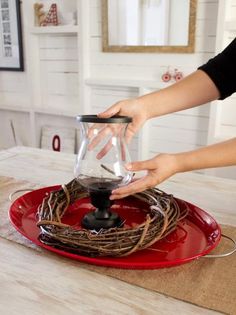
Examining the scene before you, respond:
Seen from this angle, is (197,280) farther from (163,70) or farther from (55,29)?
(55,29)

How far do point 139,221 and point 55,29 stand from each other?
1.94 meters

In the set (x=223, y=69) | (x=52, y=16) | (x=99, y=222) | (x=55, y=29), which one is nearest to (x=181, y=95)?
(x=223, y=69)

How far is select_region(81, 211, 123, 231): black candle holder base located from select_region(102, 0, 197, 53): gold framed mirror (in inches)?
60.6

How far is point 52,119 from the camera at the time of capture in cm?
278

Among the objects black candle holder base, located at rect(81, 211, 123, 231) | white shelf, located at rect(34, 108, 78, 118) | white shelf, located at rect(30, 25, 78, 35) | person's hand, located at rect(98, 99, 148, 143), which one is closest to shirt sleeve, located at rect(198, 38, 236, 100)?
person's hand, located at rect(98, 99, 148, 143)

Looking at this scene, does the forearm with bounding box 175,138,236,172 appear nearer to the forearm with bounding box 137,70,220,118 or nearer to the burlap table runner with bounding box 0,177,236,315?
the burlap table runner with bounding box 0,177,236,315

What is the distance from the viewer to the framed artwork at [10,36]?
2652 mm

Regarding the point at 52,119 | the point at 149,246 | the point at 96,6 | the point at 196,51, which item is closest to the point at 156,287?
the point at 149,246

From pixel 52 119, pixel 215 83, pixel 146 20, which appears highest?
pixel 146 20

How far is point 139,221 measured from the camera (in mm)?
832

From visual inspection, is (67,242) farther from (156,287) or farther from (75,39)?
(75,39)

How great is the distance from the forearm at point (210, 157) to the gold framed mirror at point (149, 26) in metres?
1.45

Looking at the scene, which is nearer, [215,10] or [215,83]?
[215,83]

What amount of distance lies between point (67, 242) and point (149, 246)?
0.16 m
